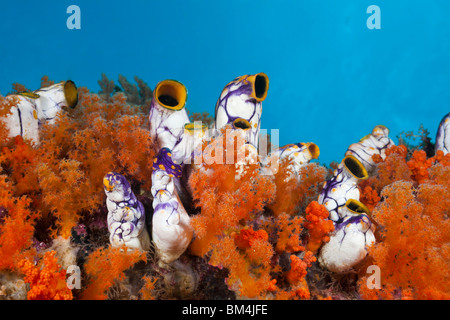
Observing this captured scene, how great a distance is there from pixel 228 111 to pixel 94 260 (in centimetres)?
165

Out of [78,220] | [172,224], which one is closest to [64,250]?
[78,220]

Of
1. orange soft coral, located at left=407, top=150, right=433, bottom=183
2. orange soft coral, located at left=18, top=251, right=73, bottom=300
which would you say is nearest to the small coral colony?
orange soft coral, located at left=18, top=251, right=73, bottom=300

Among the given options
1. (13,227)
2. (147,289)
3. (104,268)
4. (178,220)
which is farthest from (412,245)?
(13,227)

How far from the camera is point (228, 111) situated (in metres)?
2.83

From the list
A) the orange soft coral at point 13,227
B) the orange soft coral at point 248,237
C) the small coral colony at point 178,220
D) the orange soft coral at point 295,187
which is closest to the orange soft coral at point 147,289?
the small coral colony at point 178,220

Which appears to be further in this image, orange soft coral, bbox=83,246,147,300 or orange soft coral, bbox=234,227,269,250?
orange soft coral, bbox=234,227,269,250

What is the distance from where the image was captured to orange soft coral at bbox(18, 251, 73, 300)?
65.6 inches

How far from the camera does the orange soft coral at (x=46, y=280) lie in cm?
167

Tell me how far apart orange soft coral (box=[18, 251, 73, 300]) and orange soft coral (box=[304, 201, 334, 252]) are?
1.71 m

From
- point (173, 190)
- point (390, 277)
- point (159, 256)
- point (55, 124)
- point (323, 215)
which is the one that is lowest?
point (390, 277)

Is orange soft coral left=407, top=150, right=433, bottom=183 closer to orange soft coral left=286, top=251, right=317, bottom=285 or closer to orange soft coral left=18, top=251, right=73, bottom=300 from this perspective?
orange soft coral left=286, top=251, right=317, bottom=285

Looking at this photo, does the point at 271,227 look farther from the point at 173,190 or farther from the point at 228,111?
the point at 228,111

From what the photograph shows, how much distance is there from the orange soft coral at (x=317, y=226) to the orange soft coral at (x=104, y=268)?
1316 mm

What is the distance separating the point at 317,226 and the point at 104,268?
5.06 ft
